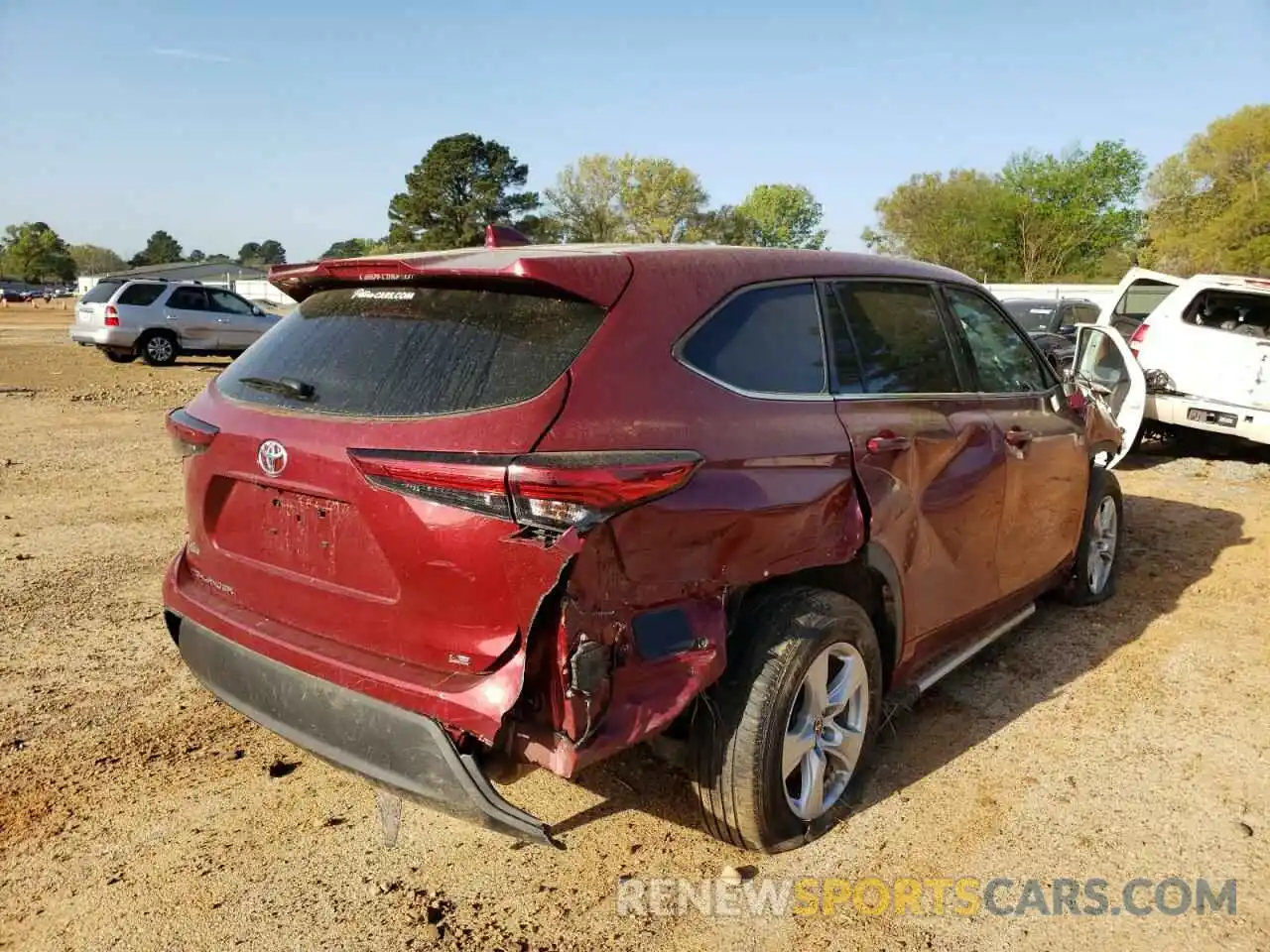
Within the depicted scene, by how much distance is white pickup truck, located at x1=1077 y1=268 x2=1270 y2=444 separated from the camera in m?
8.75

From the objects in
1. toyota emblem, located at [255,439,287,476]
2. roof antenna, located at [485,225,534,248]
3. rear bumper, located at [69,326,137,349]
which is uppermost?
roof antenna, located at [485,225,534,248]

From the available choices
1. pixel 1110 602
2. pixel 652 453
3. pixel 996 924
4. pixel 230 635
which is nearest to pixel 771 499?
pixel 652 453

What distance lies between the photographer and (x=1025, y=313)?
15.8 meters

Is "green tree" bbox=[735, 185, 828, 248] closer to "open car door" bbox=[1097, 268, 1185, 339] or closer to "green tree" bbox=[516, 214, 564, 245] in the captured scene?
"green tree" bbox=[516, 214, 564, 245]

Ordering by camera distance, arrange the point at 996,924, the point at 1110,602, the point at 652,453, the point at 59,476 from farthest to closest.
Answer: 1. the point at 59,476
2. the point at 1110,602
3. the point at 996,924
4. the point at 652,453

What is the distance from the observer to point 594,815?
309 cm

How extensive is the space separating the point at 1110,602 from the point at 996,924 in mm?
3136

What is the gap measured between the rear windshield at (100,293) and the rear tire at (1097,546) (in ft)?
61.5

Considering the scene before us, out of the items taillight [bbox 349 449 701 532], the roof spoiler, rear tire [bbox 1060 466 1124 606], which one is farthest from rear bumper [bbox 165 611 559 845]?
rear tire [bbox 1060 466 1124 606]

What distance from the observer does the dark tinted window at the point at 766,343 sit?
2.71 metres

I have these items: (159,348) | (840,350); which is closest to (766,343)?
(840,350)

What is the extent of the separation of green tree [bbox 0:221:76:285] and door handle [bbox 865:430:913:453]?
424 feet

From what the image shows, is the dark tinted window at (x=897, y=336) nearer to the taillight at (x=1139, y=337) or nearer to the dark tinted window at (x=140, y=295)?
the taillight at (x=1139, y=337)

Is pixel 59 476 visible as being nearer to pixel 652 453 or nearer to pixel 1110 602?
pixel 652 453
